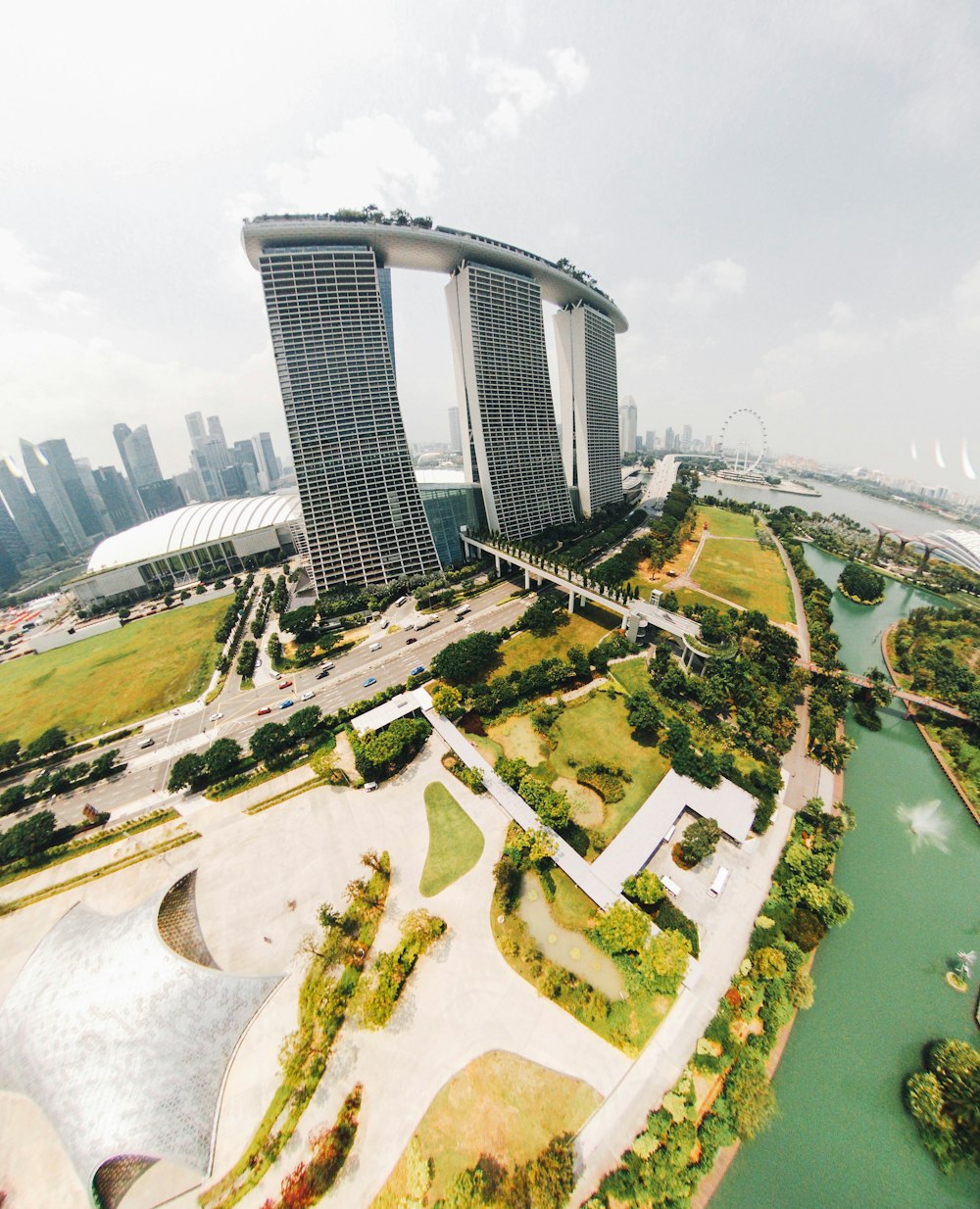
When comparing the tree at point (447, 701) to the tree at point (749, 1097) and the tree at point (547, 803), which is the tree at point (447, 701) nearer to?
the tree at point (547, 803)

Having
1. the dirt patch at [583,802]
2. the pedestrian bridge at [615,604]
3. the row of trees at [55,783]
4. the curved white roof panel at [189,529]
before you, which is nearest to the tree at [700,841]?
the dirt patch at [583,802]

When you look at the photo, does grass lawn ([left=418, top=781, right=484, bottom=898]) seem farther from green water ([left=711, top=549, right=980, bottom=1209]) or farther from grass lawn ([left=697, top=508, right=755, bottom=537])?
grass lawn ([left=697, top=508, right=755, bottom=537])

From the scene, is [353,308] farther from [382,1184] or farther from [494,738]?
[382,1184]

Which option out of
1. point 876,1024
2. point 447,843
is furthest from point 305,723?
point 876,1024

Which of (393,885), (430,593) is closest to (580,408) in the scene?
(430,593)

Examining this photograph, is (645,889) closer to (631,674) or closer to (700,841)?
(700,841)
